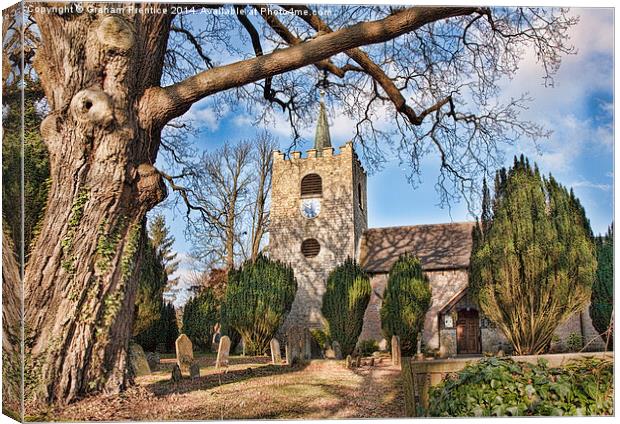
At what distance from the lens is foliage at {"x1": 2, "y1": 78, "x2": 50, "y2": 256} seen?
5.64 metres

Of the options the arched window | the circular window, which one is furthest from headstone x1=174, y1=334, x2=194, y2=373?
the arched window

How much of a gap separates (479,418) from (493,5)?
4854 mm

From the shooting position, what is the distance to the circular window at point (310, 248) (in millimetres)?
13891

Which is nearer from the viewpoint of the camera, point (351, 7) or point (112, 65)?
point (112, 65)

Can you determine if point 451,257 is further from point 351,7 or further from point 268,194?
point 351,7

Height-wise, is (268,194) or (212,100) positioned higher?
(212,100)

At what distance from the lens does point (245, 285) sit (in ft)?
34.9

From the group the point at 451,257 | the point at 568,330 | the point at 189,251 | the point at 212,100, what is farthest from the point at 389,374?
the point at 451,257

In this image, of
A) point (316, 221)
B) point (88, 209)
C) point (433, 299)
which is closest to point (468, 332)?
point (433, 299)

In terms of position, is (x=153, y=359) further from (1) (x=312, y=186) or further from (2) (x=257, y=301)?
(1) (x=312, y=186)

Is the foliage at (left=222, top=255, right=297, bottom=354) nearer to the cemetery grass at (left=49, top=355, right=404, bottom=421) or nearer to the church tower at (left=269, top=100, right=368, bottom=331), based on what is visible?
the church tower at (left=269, top=100, right=368, bottom=331)

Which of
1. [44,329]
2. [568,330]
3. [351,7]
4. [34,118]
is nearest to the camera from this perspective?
[44,329]

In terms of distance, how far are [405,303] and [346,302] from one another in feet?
4.38

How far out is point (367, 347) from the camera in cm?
1152
